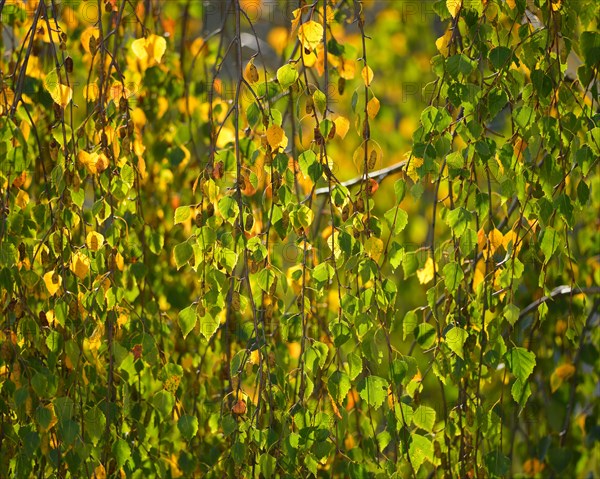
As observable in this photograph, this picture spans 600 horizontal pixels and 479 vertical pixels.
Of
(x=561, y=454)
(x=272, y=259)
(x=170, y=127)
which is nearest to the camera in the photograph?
(x=272, y=259)

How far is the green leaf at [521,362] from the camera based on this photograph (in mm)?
1224

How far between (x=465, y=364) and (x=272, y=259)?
1.28ft

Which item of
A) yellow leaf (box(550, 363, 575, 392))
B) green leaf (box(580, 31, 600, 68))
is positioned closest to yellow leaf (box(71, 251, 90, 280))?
green leaf (box(580, 31, 600, 68))

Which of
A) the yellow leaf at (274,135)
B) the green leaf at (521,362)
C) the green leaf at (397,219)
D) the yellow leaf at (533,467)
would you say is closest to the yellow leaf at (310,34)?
the yellow leaf at (274,135)

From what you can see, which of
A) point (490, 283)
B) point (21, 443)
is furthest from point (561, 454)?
point (21, 443)

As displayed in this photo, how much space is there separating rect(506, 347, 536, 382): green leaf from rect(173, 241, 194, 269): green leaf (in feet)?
1.29

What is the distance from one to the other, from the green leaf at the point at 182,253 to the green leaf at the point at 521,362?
1.29ft

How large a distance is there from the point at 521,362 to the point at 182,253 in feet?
1.36

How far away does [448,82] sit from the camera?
123 centimetres

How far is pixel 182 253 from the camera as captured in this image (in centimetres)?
126

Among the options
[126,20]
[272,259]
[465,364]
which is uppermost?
[126,20]

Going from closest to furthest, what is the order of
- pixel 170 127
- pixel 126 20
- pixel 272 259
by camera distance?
pixel 272 259 < pixel 126 20 < pixel 170 127

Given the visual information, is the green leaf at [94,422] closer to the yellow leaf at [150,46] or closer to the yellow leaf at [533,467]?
the yellow leaf at [150,46]

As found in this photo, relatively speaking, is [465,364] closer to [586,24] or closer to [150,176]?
[586,24]
